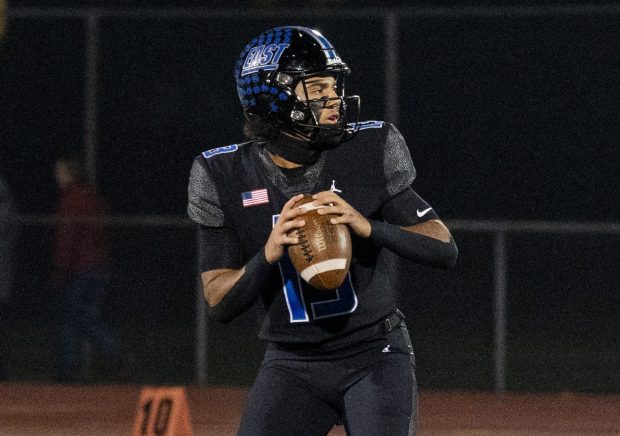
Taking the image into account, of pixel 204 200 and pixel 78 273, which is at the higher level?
pixel 204 200

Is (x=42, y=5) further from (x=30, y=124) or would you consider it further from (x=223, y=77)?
(x=223, y=77)

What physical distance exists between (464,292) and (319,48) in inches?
264

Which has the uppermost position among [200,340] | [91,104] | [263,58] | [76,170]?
[263,58]

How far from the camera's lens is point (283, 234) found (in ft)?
14.7

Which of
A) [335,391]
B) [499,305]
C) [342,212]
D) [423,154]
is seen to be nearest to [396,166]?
[342,212]

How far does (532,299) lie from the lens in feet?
36.8

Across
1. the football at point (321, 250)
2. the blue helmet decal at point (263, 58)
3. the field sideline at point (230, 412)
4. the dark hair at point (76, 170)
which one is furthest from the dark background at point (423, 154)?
the football at point (321, 250)

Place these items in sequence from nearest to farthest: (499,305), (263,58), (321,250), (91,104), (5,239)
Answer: (321,250) < (263,58) < (5,239) < (499,305) < (91,104)

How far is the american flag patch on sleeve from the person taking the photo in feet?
15.9

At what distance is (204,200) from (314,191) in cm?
37

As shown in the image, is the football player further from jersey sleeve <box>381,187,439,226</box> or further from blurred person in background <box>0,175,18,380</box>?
blurred person in background <box>0,175,18,380</box>

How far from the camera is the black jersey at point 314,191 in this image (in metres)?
4.73

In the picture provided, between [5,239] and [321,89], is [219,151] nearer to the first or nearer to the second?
[321,89]

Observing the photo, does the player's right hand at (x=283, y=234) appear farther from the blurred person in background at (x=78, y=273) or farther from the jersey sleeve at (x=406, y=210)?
the blurred person in background at (x=78, y=273)
